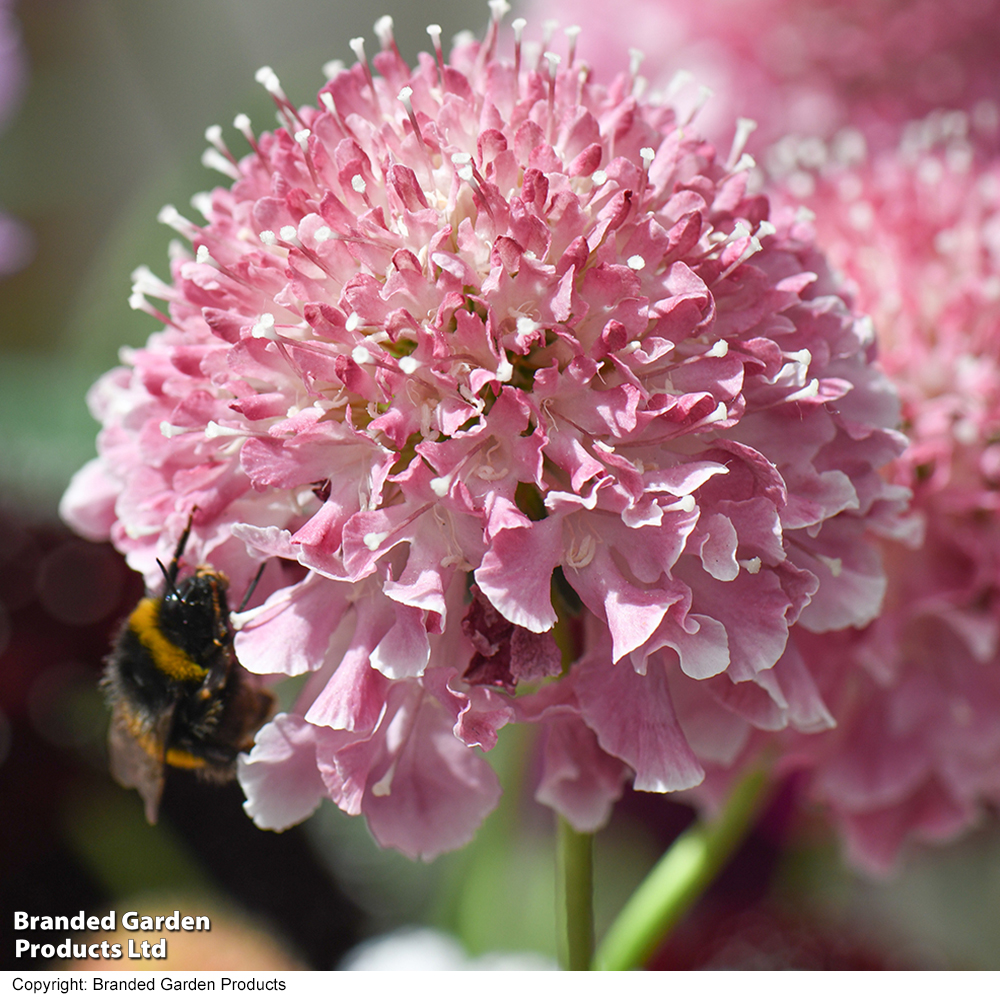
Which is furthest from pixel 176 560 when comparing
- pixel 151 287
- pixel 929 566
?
pixel 929 566

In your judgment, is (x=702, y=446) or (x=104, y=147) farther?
(x=104, y=147)

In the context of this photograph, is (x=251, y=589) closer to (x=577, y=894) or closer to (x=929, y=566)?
(x=577, y=894)

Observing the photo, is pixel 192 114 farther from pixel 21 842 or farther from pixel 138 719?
→ pixel 138 719

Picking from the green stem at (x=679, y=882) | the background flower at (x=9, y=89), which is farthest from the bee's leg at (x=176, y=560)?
the background flower at (x=9, y=89)

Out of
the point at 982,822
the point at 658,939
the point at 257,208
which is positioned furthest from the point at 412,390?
the point at 982,822

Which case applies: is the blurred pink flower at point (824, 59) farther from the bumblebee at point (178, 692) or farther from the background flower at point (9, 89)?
the bumblebee at point (178, 692)
